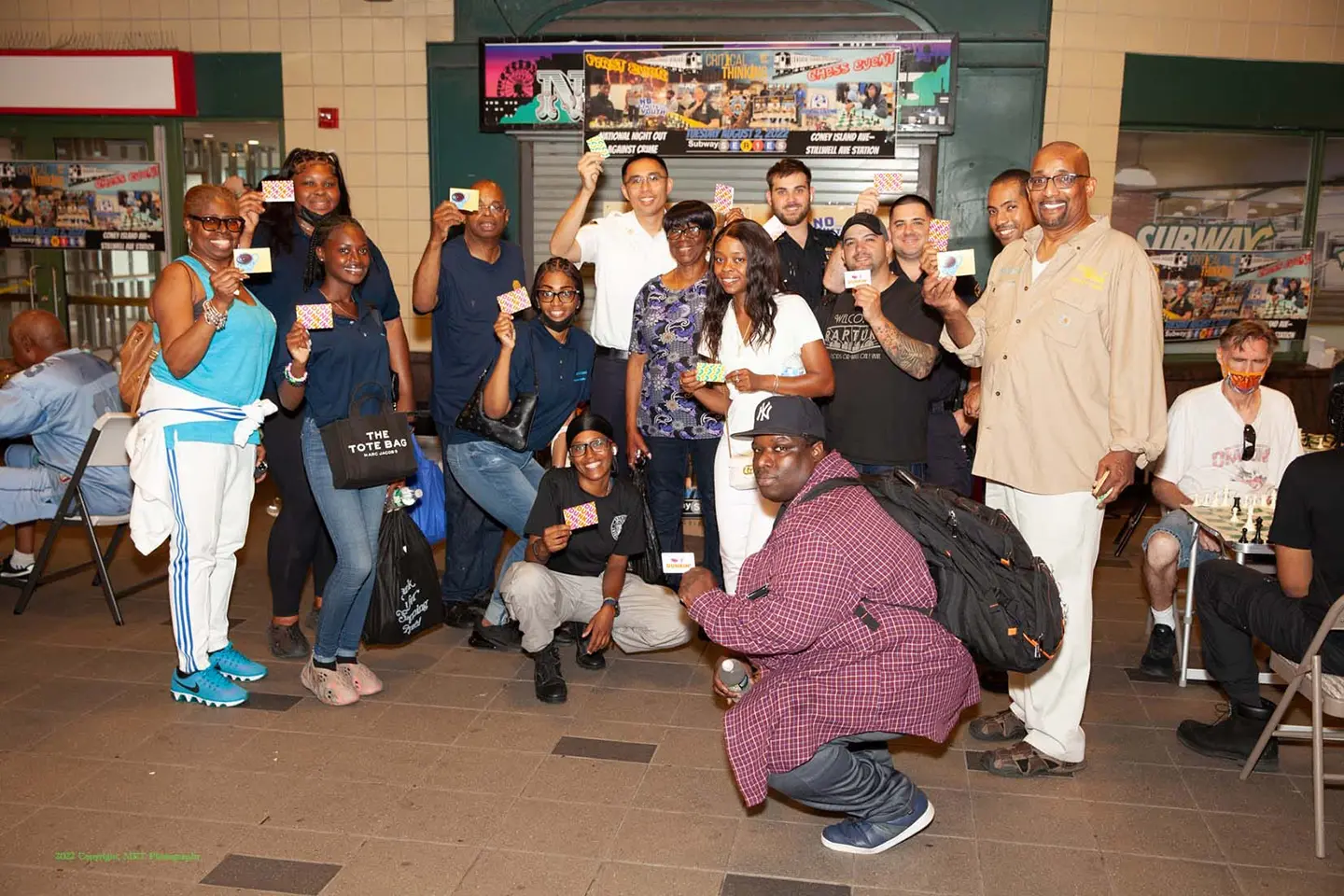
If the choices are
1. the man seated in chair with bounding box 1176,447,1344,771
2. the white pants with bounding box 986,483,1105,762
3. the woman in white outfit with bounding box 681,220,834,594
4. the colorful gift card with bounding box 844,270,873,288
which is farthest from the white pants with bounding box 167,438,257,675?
the man seated in chair with bounding box 1176,447,1344,771

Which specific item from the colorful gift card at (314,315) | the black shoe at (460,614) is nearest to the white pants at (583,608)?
the black shoe at (460,614)

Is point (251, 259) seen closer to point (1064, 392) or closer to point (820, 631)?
point (820, 631)

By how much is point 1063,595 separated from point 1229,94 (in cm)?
709

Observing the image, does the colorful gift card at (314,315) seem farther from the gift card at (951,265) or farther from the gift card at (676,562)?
the gift card at (951,265)

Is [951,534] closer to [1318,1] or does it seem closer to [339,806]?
[339,806]

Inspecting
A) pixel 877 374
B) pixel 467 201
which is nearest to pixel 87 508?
pixel 467 201

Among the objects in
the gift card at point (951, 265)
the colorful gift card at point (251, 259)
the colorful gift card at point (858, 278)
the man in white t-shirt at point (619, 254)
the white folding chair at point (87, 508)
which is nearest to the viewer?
the gift card at point (951, 265)

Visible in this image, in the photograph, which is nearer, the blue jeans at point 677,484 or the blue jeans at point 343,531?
the blue jeans at point 343,531

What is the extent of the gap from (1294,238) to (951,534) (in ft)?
26.4

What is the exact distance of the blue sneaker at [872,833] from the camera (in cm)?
386

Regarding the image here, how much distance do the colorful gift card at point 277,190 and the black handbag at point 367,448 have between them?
1041 millimetres

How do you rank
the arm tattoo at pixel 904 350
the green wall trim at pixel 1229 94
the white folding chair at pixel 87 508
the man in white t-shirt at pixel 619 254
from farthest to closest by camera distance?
the green wall trim at pixel 1229 94 → the white folding chair at pixel 87 508 → the man in white t-shirt at pixel 619 254 → the arm tattoo at pixel 904 350

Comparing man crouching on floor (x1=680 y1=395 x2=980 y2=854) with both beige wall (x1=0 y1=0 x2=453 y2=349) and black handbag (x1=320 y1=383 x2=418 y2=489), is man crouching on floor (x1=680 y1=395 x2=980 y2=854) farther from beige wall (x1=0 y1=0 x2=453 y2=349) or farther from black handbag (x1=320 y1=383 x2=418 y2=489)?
beige wall (x1=0 y1=0 x2=453 y2=349)

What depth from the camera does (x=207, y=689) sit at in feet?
16.5
